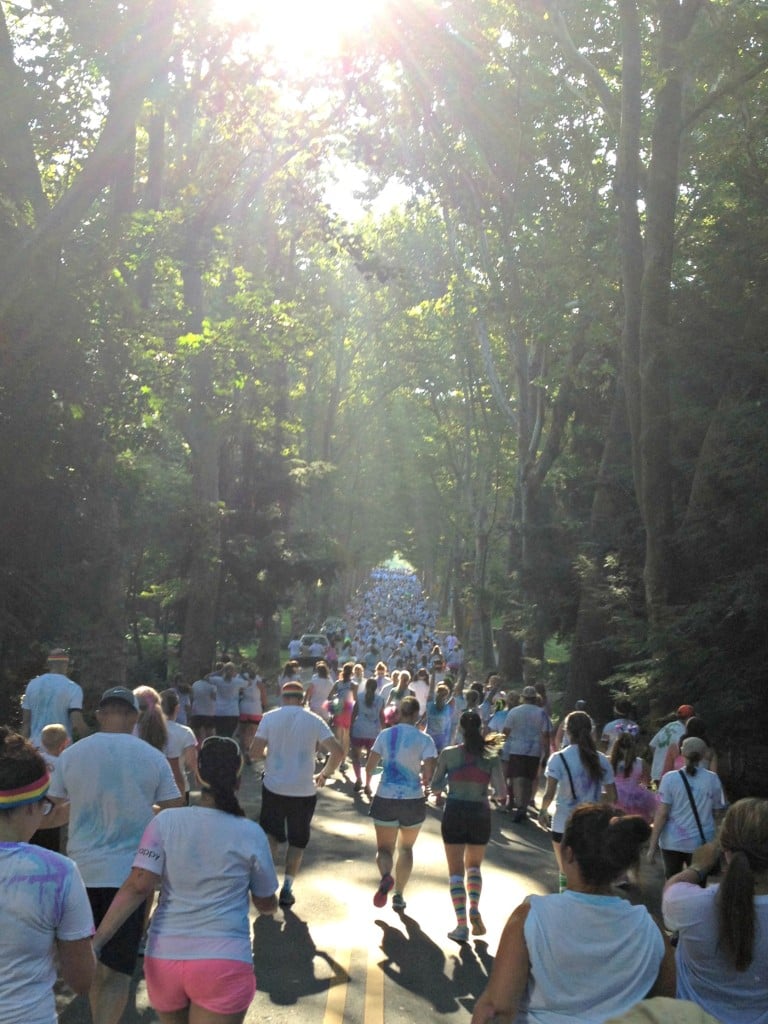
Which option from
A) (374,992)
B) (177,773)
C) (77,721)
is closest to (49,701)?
(77,721)

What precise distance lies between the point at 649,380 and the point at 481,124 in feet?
45.9

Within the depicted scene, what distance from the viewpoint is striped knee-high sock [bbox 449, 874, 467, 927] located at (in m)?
9.24

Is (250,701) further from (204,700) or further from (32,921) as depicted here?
(32,921)

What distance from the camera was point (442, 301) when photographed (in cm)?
4200

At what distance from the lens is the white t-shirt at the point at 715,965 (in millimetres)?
4098

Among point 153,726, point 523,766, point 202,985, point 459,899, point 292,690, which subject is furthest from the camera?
point 523,766

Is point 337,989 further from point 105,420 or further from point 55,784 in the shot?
point 105,420

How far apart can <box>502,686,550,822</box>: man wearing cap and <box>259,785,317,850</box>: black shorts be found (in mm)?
6304

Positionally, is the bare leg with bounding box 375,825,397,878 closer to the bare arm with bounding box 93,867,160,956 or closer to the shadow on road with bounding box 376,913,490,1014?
the shadow on road with bounding box 376,913,490,1014

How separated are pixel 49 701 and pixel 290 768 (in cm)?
201

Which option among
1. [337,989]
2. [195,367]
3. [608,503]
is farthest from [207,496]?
[337,989]

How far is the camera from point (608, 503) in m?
26.0

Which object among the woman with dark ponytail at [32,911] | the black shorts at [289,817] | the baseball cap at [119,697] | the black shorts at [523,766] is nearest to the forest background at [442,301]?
the black shorts at [523,766]

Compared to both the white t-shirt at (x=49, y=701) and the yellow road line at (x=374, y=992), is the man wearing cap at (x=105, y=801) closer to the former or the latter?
the yellow road line at (x=374, y=992)
